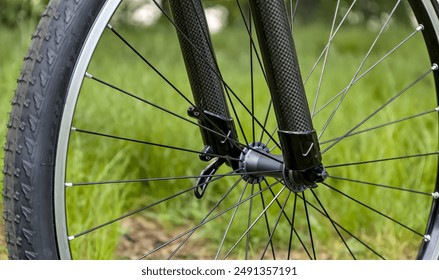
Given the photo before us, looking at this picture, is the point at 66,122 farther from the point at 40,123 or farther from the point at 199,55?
the point at 199,55

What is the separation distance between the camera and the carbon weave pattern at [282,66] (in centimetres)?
137

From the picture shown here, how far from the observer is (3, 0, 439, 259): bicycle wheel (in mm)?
1242

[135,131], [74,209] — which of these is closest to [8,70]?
[135,131]

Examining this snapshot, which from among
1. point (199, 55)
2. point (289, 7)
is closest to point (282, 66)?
point (199, 55)

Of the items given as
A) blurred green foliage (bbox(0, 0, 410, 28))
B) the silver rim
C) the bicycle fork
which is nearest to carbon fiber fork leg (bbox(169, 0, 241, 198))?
the bicycle fork

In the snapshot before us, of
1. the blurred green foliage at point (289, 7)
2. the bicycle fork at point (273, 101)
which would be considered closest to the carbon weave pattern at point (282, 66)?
the bicycle fork at point (273, 101)

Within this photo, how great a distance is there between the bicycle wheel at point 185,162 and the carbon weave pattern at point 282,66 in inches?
4.4

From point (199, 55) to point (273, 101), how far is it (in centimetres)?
20

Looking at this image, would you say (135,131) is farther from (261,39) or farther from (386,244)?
(261,39)

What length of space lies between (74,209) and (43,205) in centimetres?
122

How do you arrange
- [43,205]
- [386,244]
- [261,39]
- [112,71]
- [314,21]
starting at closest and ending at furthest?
[43,205] → [261,39] → [386,244] → [112,71] → [314,21]

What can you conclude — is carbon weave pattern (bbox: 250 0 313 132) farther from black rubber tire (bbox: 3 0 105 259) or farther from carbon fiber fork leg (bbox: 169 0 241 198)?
black rubber tire (bbox: 3 0 105 259)

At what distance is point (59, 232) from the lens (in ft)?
4.17

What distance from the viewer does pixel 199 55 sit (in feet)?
5.00
